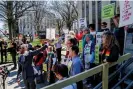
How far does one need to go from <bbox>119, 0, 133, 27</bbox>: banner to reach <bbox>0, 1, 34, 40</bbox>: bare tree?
22.4 meters

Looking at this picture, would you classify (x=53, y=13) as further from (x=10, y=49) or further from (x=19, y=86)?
(x=19, y=86)

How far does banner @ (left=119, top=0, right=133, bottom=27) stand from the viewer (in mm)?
4879

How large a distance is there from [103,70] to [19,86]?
5.95 metres

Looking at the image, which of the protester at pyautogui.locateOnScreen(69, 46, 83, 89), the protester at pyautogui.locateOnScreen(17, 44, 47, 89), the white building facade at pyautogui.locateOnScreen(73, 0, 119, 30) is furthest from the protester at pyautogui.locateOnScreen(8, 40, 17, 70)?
the white building facade at pyautogui.locateOnScreen(73, 0, 119, 30)

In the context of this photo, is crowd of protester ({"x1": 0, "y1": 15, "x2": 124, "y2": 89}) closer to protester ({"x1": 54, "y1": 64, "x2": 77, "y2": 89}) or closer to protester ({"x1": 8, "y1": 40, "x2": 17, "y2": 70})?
protester ({"x1": 54, "y1": 64, "x2": 77, "y2": 89})

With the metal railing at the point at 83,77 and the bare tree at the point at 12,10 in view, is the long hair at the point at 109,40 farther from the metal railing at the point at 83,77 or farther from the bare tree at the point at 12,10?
the bare tree at the point at 12,10

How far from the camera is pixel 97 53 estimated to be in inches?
231

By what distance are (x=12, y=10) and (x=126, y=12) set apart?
23507mm

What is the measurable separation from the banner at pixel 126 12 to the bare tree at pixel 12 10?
73.5 ft

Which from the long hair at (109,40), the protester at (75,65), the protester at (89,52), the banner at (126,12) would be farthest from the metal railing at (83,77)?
the protester at (89,52)

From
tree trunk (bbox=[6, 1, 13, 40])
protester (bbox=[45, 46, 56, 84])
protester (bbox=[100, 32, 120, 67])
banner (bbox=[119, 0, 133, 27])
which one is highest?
tree trunk (bbox=[6, 1, 13, 40])

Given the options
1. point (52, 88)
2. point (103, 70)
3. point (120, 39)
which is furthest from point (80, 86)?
point (120, 39)

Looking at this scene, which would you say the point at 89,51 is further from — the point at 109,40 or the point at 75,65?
the point at 109,40

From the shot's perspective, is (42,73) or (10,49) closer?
(42,73)
